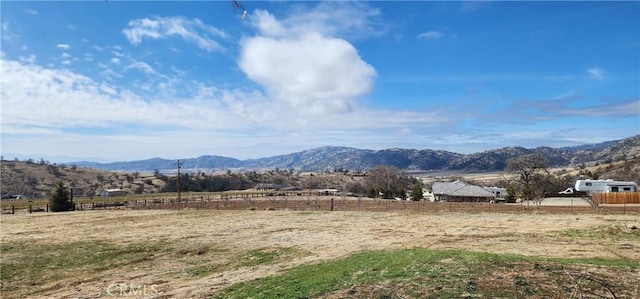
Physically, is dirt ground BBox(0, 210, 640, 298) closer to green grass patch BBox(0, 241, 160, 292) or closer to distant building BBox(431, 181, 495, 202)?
green grass patch BBox(0, 241, 160, 292)

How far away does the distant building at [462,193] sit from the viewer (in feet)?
261

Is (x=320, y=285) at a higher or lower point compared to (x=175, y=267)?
higher

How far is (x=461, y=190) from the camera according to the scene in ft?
274

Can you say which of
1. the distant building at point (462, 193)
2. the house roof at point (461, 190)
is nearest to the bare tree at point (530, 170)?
the house roof at point (461, 190)

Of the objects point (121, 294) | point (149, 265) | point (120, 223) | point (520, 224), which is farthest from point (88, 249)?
point (520, 224)

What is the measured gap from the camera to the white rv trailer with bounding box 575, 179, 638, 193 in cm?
7394

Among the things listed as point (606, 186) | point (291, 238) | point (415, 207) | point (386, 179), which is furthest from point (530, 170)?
point (291, 238)

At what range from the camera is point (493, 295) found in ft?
33.0

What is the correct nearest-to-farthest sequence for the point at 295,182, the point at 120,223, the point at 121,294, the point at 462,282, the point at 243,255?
the point at 462,282 → the point at 121,294 → the point at 243,255 → the point at 120,223 → the point at 295,182

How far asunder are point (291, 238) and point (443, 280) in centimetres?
1827

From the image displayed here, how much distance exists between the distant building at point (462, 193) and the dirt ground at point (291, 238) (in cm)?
3729

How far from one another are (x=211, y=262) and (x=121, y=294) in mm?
6120

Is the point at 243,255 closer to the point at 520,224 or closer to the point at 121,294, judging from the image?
the point at 121,294

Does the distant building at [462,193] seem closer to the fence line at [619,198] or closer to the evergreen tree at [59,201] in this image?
the fence line at [619,198]
